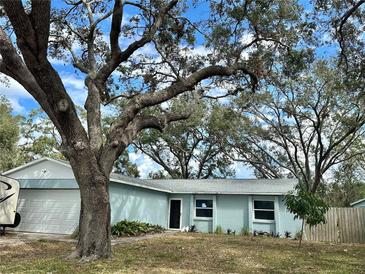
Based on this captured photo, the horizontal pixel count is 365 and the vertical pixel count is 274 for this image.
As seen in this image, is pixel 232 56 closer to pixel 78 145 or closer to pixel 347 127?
pixel 78 145

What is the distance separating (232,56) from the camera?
11.8m

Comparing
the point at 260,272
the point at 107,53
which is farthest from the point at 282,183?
the point at 260,272

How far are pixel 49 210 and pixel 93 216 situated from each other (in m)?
9.64

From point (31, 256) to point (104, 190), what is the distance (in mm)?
2862

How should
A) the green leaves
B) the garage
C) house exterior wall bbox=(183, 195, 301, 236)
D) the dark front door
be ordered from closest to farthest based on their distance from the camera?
1. the green leaves
2. the garage
3. house exterior wall bbox=(183, 195, 301, 236)
4. the dark front door

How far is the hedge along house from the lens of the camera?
16422 millimetres

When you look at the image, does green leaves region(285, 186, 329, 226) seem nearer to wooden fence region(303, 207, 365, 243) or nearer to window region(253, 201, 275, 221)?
wooden fence region(303, 207, 365, 243)

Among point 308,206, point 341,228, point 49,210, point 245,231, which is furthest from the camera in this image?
point 245,231

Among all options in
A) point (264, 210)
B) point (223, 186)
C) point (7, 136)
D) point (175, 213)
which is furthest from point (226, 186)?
point (7, 136)

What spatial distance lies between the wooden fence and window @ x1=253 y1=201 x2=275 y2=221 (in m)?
1.94

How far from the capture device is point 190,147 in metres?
31.4

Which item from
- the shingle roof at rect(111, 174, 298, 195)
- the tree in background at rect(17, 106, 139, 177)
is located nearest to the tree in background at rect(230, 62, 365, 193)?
the shingle roof at rect(111, 174, 298, 195)

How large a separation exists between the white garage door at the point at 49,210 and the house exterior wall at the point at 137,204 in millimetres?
1853

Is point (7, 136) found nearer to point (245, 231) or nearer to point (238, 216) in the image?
point (238, 216)
